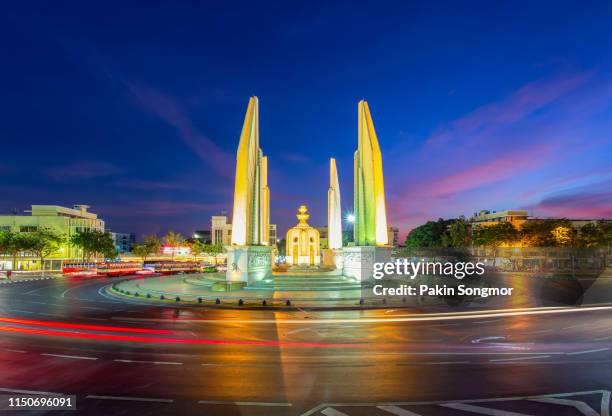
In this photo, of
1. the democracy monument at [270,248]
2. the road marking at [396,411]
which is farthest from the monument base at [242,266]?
the road marking at [396,411]

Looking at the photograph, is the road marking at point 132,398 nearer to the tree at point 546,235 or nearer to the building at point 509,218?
the tree at point 546,235

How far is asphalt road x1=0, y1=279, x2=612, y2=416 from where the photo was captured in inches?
382

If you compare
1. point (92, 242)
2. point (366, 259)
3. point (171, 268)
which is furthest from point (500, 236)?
point (92, 242)

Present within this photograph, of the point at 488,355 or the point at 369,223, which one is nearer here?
the point at 488,355

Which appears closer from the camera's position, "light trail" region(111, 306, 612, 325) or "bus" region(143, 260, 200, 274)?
"light trail" region(111, 306, 612, 325)

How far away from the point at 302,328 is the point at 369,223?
61.4 feet

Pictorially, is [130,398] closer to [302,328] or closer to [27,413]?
[27,413]

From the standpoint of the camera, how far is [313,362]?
13227 mm

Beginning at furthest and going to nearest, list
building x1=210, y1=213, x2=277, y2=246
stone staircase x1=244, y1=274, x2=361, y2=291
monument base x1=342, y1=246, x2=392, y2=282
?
building x1=210, y1=213, x2=277, y2=246
monument base x1=342, y1=246, x2=392, y2=282
stone staircase x1=244, y1=274, x2=361, y2=291

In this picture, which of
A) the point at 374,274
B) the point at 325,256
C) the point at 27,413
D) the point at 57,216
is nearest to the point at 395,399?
the point at 27,413

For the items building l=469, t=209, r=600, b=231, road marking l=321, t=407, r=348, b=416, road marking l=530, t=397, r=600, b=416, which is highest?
building l=469, t=209, r=600, b=231

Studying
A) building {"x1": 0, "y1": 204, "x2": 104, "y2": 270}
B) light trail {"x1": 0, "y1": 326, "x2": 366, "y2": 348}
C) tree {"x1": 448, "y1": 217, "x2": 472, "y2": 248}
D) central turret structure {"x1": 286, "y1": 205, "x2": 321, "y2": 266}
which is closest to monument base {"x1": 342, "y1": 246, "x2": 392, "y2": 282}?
central turret structure {"x1": 286, "y1": 205, "x2": 321, "y2": 266}

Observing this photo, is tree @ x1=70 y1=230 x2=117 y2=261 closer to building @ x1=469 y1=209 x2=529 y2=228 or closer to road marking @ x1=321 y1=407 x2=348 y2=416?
road marking @ x1=321 y1=407 x2=348 y2=416

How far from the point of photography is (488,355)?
559 inches
